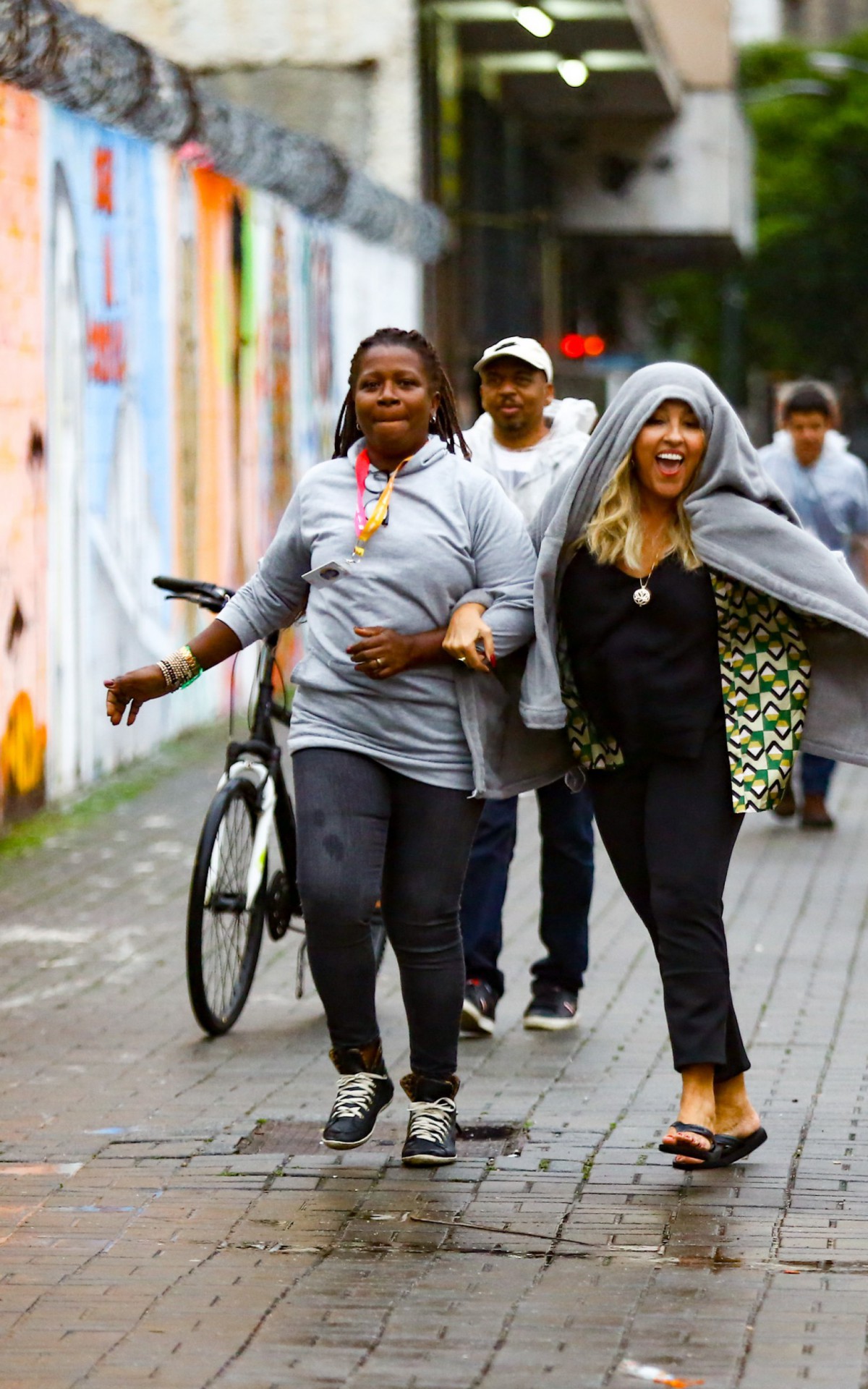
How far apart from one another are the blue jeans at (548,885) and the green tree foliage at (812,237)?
46.9 m

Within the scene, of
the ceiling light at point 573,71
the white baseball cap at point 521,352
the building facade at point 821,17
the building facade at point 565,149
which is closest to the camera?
the white baseball cap at point 521,352

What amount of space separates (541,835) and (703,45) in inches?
927

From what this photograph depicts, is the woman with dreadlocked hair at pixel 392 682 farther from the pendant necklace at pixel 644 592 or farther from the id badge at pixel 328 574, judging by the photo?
the pendant necklace at pixel 644 592

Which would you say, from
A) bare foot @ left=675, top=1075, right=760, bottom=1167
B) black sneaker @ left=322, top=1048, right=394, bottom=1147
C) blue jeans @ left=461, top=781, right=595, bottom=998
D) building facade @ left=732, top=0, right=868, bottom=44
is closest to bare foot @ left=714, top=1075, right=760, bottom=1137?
bare foot @ left=675, top=1075, right=760, bottom=1167

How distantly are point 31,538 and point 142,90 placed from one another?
271 cm

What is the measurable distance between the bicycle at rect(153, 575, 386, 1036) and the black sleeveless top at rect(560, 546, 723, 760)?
5.58ft

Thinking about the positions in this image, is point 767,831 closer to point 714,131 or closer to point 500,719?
point 500,719

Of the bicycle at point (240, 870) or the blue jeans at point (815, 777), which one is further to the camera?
the blue jeans at point (815, 777)

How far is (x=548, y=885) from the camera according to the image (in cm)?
714

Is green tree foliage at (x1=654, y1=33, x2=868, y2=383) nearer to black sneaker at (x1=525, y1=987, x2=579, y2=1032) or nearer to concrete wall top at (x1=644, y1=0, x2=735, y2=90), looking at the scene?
concrete wall top at (x1=644, y1=0, x2=735, y2=90)

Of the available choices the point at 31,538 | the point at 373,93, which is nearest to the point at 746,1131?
the point at 31,538

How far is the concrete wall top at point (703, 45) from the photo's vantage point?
28562 millimetres

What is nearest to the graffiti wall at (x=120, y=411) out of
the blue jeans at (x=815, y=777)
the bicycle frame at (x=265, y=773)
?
the bicycle frame at (x=265, y=773)

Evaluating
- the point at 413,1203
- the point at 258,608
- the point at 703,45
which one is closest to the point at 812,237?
the point at 703,45
